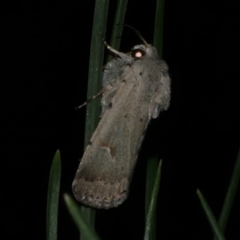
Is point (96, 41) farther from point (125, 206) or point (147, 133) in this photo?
point (125, 206)

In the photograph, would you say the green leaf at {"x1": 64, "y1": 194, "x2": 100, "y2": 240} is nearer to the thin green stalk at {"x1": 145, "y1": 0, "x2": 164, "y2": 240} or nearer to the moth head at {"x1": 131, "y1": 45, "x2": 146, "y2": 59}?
the thin green stalk at {"x1": 145, "y1": 0, "x2": 164, "y2": 240}

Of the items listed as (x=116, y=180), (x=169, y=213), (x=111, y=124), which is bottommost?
(x=169, y=213)

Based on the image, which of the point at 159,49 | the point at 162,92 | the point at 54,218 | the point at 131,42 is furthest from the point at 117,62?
the point at 131,42

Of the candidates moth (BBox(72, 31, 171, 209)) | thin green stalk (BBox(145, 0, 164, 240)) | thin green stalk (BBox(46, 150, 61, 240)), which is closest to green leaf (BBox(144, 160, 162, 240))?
thin green stalk (BBox(145, 0, 164, 240))

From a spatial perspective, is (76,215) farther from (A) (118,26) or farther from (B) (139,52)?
(B) (139,52)

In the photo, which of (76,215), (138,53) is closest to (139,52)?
(138,53)

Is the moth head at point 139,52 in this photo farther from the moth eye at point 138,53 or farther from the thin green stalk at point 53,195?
the thin green stalk at point 53,195
